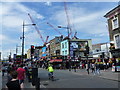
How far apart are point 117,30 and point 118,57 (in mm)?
4215

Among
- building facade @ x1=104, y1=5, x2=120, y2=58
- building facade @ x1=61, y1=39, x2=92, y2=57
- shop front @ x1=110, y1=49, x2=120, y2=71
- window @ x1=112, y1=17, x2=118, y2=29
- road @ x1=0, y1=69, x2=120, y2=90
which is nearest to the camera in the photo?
road @ x1=0, y1=69, x2=120, y2=90

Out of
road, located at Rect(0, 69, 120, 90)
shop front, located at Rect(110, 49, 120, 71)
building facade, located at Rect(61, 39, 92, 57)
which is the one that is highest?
building facade, located at Rect(61, 39, 92, 57)

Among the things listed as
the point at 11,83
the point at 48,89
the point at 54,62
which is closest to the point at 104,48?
the point at 54,62

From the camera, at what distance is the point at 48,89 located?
10727 millimetres

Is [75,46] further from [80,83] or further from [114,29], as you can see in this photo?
[80,83]

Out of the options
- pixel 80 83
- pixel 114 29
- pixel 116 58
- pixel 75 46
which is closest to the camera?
pixel 80 83

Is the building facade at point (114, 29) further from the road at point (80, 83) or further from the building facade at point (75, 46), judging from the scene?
the building facade at point (75, 46)

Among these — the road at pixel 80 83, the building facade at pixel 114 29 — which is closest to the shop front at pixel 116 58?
the building facade at pixel 114 29

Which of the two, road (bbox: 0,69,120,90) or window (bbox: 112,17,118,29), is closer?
road (bbox: 0,69,120,90)

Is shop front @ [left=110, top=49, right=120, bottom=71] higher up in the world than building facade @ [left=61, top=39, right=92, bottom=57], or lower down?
lower down

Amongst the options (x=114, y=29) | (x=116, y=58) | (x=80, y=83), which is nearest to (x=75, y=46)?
(x=114, y=29)

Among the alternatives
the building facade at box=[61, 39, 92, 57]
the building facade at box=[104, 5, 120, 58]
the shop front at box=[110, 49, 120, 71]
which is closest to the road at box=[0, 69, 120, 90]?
the shop front at box=[110, 49, 120, 71]

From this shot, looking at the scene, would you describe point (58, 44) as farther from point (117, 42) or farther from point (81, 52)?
point (117, 42)

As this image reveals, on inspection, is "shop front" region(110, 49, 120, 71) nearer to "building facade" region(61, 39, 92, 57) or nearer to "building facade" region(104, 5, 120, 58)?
"building facade" region(104, 5, 120, 58)
